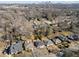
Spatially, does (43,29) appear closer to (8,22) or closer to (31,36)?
A: (31,36)

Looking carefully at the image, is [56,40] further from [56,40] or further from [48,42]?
[48,42]

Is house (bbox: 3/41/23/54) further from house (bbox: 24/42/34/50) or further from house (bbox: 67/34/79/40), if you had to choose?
house (bbox: 67/34/79/40)

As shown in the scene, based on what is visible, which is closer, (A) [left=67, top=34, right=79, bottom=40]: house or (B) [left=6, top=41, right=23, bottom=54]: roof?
(B) [left=6, top=41, right=23, bottom=54]: roof

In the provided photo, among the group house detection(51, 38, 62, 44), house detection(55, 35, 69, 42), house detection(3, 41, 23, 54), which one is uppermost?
house detection(55, 35, 69, 42)

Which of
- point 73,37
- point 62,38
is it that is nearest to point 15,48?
point 62,38

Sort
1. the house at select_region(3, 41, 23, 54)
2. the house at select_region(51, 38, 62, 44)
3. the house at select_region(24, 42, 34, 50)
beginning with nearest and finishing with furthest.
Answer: the house at select_region(3, 41, 23, 54), the house at select_region(24, 42, 34, 50), the house at select_region(51, 38, 62, 44)

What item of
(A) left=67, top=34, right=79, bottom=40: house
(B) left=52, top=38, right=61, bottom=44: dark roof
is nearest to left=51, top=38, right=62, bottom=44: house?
(B) left=52, top=38, right=61, bottom=44: dark roof

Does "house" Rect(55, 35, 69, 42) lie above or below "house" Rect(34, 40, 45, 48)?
above


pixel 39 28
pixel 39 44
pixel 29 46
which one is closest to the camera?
pixel 29 46

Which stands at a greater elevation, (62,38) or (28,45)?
(62,38)
